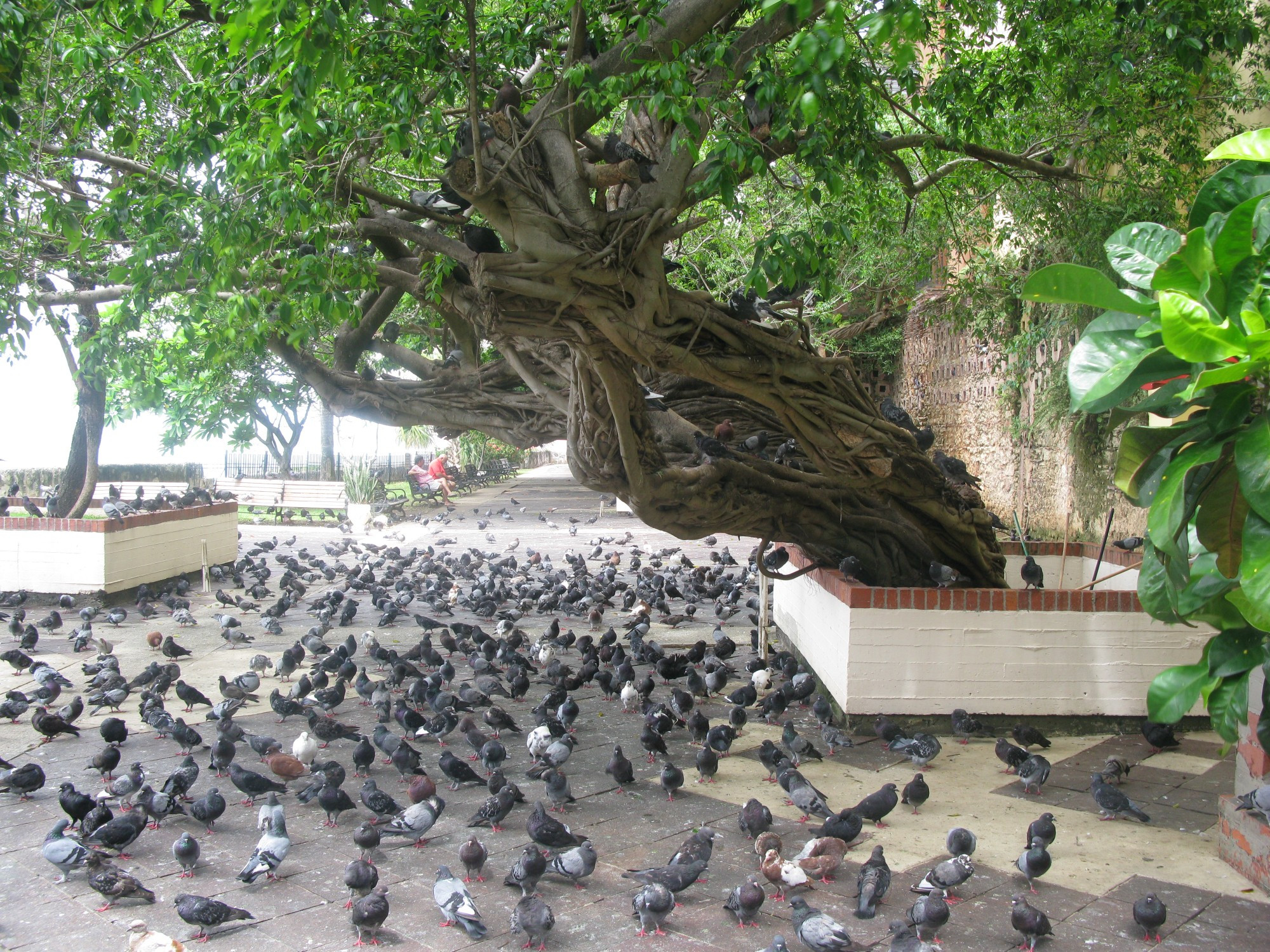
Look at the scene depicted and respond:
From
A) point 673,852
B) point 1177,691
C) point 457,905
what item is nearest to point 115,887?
point 457,905

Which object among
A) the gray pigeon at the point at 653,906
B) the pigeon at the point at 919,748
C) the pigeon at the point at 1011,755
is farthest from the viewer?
the pigeon at the point at 919,748

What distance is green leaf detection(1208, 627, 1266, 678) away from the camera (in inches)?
103

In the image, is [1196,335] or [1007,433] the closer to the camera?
[1196,335]

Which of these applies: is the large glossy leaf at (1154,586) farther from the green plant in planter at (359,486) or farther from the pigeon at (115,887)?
the green plant in planter at (359,486)

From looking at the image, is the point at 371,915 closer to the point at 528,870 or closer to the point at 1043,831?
the point at 528,870

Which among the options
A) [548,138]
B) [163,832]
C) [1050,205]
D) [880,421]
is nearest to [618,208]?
[548,138]

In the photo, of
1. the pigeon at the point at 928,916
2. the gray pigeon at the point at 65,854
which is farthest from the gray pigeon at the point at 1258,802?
the gray pigeon at the point at 65,854

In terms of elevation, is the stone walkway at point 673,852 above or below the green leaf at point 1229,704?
below

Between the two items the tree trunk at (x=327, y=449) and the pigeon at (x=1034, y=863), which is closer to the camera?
the pigeon at (x=1034, y=863)

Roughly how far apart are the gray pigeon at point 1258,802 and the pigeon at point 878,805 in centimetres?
169

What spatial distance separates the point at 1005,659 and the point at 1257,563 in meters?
5.12

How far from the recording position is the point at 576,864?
4531 millimetres

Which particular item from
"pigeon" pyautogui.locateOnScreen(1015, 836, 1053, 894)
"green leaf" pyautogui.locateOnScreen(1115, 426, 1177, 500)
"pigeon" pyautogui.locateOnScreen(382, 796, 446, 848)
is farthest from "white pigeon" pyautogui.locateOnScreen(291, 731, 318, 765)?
"green leaf" pyautogui.locateOnScreen(1115, 426, 1177, 500)

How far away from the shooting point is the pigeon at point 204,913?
4016 millimetres
